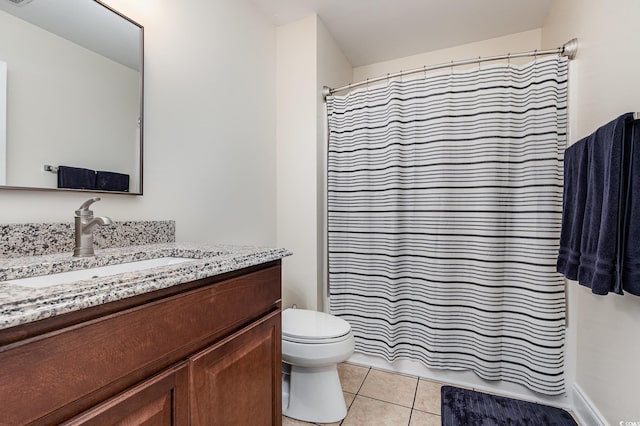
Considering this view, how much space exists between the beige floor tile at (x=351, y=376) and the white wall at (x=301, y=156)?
1.40ft

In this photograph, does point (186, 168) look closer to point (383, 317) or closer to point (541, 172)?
point (383, 317)

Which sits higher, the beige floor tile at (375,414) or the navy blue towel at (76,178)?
the navy blue towel at (76,178)

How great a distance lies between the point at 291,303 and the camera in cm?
223

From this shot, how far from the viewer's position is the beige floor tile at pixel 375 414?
1537 mm

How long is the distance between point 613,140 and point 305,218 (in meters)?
1.58

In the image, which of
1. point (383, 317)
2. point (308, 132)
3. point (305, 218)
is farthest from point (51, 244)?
point (383, 317)

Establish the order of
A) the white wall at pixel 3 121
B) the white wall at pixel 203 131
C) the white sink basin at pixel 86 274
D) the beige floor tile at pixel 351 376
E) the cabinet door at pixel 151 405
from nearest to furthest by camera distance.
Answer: the cabinet door at pixel 151 405
the white sink basin at pixel 86 274
the white wall at pixel 3 121
the white wall at pixel 203 131
the beige floor tile at pixel 351 376

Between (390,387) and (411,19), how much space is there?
7.90ft

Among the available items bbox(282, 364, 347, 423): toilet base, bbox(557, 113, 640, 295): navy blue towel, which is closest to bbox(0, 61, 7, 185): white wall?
bbox(282, 364, 347, 423): toilet base

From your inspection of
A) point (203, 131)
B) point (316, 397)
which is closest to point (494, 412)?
point (316, 397)

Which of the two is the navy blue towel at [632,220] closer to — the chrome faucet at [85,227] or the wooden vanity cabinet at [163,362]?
the wooden vanity cabinet at [163,362]

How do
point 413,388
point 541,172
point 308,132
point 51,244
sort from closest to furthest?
point 51,244 → point 541,172 → point 413,388 → point 308,132

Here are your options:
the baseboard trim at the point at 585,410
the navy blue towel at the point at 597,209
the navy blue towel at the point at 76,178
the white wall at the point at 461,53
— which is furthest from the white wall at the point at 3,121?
the white wall at the point at 461,53

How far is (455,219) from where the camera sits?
6.05 feet
